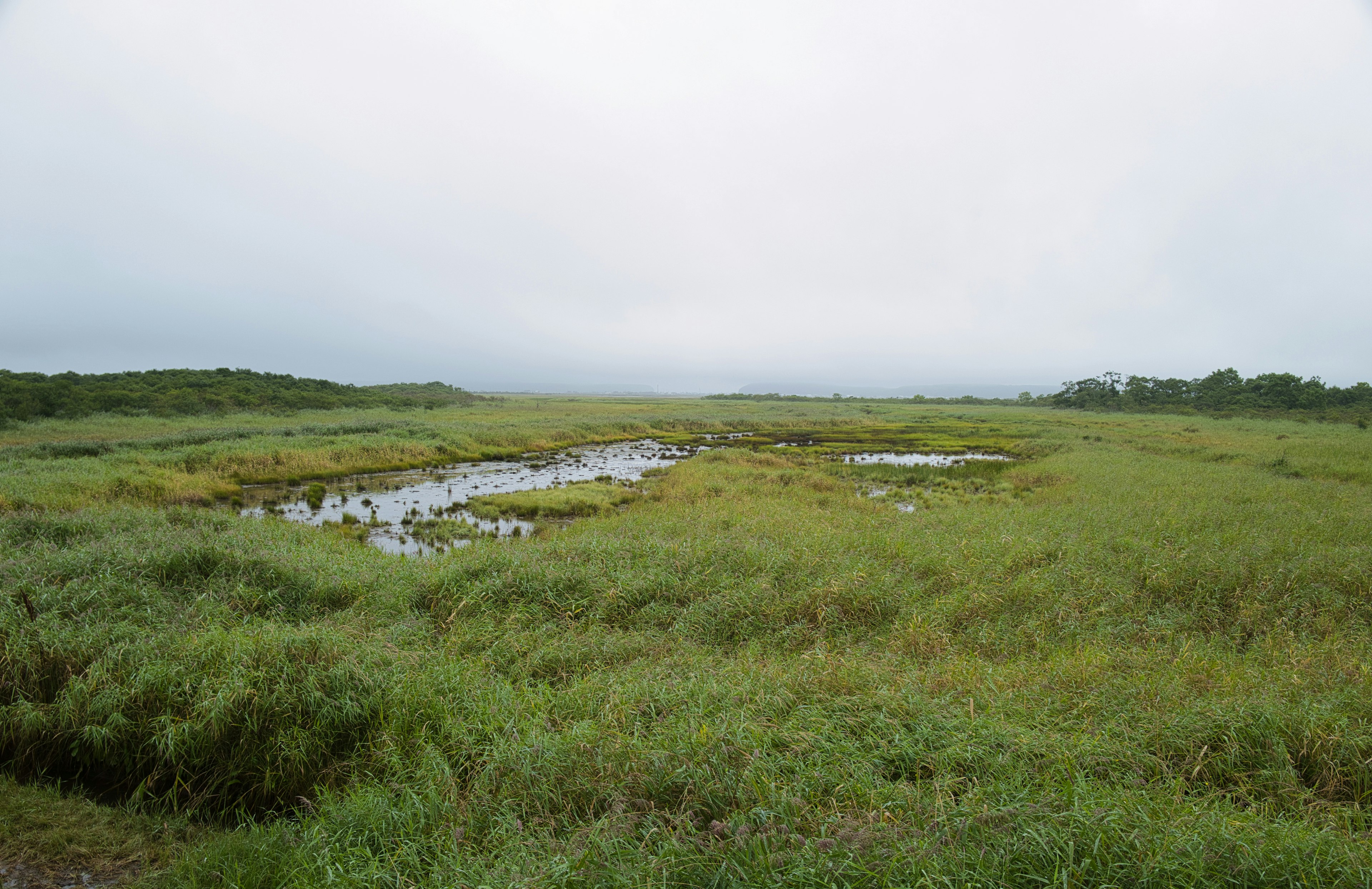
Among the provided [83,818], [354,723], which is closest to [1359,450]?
[354,723]

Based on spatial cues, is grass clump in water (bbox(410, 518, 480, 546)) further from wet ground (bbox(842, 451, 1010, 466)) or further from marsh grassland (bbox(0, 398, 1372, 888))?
wet ground (bbox(842, 451, 1010, 466))

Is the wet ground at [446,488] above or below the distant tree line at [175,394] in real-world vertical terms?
below

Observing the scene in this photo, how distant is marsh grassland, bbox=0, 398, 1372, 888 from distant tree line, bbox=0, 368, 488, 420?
3647 cm

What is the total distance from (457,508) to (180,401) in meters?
46.5

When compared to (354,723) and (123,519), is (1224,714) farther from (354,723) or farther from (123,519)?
(123,519)

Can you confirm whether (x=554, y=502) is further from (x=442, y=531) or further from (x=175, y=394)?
(x=175, y=394)

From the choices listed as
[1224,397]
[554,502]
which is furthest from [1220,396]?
[554,502]

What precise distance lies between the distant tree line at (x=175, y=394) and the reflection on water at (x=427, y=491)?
26.4 meters

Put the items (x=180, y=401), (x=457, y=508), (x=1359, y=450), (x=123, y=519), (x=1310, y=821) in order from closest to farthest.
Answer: (x=1310, y=821) < (x=123, y=519) < (x=457, y=508) < (x=1359, y=450) < (x=180, y=401)

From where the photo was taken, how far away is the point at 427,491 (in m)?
24.4

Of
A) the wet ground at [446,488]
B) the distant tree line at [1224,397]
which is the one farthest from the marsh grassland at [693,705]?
the distant tree line at [1224,397]

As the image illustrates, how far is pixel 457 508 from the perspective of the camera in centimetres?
2086

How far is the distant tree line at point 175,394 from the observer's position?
37.6 m

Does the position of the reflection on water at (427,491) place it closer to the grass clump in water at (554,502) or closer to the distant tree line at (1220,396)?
the grass clump in water at (554,502)
